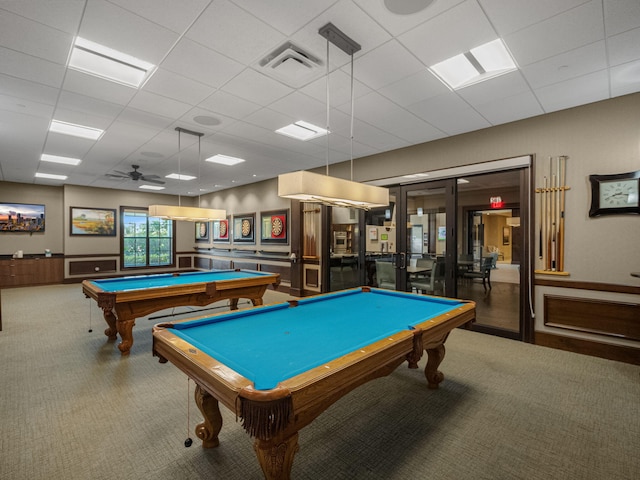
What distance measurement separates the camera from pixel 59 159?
6.10 m

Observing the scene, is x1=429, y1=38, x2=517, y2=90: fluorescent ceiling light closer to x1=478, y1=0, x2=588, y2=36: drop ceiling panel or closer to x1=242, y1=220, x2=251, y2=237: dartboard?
x1=478, y1=0, x2=588, y2=36: drop ceiling panel

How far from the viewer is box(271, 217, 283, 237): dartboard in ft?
26.2

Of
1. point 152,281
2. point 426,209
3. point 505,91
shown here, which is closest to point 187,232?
point 152,281

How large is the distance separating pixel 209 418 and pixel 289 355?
2.64ft

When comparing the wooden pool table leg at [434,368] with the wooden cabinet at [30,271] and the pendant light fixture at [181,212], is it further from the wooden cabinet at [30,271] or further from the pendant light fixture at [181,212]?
the wooden cabinet at [30,271]

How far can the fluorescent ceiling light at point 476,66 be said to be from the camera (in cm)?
266

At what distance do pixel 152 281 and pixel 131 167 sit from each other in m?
3.70

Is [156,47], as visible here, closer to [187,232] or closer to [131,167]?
[131,167]

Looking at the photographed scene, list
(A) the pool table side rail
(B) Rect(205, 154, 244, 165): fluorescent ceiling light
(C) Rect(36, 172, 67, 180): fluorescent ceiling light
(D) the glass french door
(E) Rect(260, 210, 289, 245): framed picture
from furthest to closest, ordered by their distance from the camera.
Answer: (E) Rect(260, 210, 289, 245): framed picture
(C) Rect(36, 172, 67, 180): fluorescent ceiling light
(B) Rect(205, 154, 244, 165): fluorescent ceiling light
(D) the glass french door
(A) the pool table side rail

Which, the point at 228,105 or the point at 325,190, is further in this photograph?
the point at 228,105

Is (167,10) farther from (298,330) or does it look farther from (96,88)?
(298,330)

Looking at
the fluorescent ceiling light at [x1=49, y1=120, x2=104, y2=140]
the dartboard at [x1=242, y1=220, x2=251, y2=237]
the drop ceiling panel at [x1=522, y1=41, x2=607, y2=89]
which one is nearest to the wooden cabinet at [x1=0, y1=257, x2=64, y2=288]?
the dartboard at [x1=242, y1=220, x2=251, y2=237]

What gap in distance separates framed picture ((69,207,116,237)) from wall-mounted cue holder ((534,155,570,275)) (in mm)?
11004

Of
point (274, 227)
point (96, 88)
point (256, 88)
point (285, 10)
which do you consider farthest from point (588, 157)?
point (274, 227)
